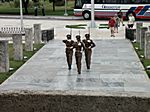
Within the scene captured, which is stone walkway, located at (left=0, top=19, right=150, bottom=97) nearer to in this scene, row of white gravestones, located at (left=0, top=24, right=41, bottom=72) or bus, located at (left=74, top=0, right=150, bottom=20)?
row of white gravestones, located at (left=0, top=24, right=41, bottom=72)

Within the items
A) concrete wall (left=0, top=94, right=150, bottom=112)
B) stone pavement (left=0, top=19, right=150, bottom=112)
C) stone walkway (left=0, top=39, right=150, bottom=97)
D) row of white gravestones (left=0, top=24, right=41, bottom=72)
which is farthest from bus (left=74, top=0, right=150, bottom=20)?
concrete wall (left=0, top=94, right=150, bottom=112)

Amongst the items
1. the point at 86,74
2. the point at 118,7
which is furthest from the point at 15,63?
the point at 118,7

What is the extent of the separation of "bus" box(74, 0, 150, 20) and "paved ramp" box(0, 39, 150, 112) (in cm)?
1586

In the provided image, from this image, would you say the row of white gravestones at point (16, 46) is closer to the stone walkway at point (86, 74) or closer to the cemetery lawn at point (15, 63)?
the cemetery lawn at point (15, 63)

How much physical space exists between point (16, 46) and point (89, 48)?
4.43 m

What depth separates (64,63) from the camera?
555 inches

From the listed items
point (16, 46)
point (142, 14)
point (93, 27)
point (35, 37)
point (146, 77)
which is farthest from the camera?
point (142, 14)

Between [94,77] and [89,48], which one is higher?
[89,48]

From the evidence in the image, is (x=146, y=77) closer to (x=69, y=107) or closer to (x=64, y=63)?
(x=64, y=63)

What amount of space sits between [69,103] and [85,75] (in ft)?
21.8

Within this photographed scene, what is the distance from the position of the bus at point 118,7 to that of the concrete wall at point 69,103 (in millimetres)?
31590

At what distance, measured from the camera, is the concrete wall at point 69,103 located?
5066 mm

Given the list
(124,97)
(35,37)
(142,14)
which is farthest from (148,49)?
(142,14)

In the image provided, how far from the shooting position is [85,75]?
38.8 ft
